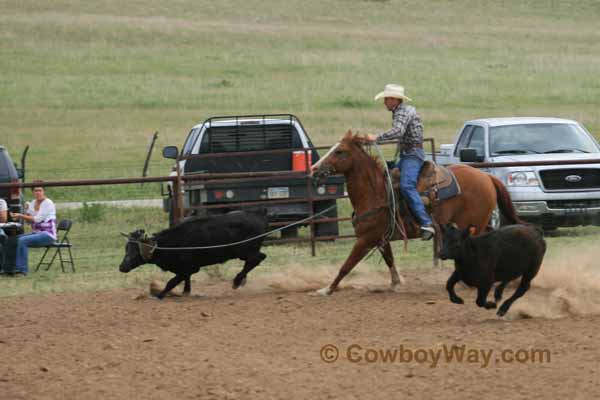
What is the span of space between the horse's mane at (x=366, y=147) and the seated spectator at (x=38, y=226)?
15.5ft

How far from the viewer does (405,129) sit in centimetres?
1145

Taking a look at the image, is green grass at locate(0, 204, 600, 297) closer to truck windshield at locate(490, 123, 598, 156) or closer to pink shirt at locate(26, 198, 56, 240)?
pink shirt at locate(26, 198, 56, 240)

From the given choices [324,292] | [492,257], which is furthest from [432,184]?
[492,257]

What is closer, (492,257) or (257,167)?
(492,257)

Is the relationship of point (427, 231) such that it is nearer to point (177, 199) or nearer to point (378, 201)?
point (378, 201)

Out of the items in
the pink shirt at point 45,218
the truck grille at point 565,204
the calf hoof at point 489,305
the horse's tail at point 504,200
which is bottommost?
the calf hoof at point 489,305

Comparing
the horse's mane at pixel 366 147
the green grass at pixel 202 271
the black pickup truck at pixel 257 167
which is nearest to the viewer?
the horse's mane at pixel 366 147

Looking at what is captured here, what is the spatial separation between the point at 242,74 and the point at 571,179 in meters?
31.0

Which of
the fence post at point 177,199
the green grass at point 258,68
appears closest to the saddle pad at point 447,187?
the fence post at point 177,199

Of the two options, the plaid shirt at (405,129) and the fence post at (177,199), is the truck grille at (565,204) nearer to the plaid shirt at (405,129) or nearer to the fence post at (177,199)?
the plaid shirt at (405,129)

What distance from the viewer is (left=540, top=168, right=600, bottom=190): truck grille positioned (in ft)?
53.0

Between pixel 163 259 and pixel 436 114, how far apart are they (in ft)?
87.2

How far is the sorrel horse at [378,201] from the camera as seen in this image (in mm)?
11547

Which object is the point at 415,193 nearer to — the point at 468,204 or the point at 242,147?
the point at 468,204
